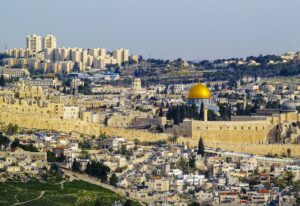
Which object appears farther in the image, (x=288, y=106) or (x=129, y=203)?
(x=288, y=106)

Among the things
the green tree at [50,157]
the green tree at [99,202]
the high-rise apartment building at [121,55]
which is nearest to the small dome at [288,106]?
A: the green tree at [50,157]

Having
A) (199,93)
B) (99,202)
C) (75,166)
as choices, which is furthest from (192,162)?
(199,93)

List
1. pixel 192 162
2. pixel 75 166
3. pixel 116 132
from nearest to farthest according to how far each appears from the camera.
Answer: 1. pixel 75 166
2. pixel 192 162
3. pixel 116 132

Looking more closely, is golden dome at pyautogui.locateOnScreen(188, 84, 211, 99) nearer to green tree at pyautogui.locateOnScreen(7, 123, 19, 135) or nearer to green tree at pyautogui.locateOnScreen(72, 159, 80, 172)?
green tree at pyautogui.locateOnScreen(7, 123, 19, 135)

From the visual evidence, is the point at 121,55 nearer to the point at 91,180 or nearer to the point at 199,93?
the point at 199,93

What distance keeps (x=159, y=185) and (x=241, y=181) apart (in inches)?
172

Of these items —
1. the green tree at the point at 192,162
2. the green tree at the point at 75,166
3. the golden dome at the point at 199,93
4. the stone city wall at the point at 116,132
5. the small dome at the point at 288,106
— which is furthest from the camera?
the golden dome at the point at 199,93

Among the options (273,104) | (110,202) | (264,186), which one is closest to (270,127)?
(273,104)

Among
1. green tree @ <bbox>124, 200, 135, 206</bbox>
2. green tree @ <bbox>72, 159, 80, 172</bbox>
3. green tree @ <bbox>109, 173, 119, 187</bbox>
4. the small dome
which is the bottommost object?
green tree @ <bbox>124, 200, 135, 206</bbox>

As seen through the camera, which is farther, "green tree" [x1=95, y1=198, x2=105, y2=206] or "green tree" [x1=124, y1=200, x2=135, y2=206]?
"green tree" [x1=124, y1=200, x2=135, y2=206]

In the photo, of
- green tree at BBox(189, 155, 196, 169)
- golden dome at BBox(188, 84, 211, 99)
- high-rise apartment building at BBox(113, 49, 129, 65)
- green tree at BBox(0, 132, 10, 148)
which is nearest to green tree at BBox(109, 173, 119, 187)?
green tree at BBox(189, 155, 196, 169)

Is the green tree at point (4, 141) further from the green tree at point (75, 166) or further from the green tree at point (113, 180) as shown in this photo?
the green tree at point (113, 180)

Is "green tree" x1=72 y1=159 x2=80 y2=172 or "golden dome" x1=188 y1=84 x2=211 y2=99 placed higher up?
"golden dome" x1=188 y1=84 x2=211 y2=99

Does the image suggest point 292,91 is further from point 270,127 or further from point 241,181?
point 241,181
